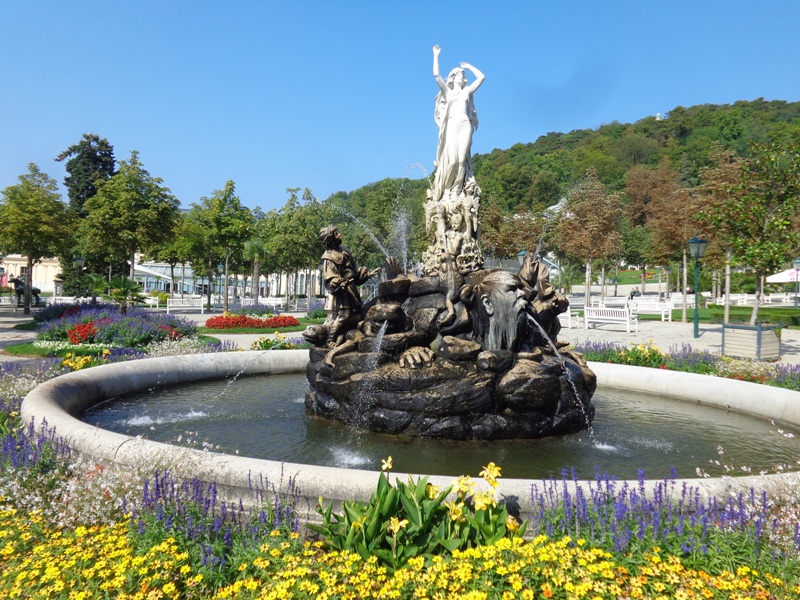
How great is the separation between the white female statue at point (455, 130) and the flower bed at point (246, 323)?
12.8 meters

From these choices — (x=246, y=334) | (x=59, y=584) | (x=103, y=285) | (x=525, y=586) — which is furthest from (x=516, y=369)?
(x=103, y=285)

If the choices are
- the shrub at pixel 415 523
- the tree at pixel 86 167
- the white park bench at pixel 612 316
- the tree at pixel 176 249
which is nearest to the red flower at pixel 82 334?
the shrub at pixel 415 523

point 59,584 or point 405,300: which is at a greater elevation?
point 405,300

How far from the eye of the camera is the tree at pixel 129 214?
27.0m

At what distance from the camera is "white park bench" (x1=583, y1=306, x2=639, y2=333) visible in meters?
22.3

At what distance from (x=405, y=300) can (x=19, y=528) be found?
576 centimetres

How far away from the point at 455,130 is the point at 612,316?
15.6 meters

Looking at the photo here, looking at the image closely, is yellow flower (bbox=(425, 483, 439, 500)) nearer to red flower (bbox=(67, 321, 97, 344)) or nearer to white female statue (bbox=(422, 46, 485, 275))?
white female statue (bbox=(422, 46, 485, 275))

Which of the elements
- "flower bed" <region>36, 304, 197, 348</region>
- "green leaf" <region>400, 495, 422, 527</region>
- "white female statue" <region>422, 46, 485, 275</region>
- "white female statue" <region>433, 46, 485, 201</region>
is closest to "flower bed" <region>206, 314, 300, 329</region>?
"flower bed" <region>36, 304, 197, 348</region>

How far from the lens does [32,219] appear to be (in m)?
27.6

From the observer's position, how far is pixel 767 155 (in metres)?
16.7

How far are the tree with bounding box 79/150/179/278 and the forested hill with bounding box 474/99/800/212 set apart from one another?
147 ft

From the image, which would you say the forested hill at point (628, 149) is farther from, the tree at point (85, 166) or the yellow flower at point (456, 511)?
the yellow flower at point (456, 511)

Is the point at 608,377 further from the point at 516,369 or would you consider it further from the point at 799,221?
the point at 799,221
